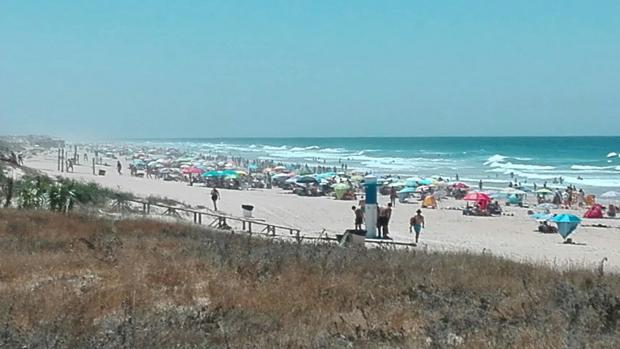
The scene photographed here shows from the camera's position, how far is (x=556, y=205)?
131ft

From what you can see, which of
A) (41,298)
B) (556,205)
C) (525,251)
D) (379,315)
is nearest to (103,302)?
(41,298)

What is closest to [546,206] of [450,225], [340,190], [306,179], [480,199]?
[480,199]

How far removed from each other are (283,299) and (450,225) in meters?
25.7

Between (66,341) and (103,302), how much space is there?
134 centimetres

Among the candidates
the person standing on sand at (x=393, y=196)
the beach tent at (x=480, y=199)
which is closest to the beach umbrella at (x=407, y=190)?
the person standing on sand at (x=393, y=196)

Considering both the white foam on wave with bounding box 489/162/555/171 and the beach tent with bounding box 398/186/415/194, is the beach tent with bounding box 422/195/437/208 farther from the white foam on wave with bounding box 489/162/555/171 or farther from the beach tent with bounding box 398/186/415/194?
the white foam on wave with bounding box 489/162/555/171

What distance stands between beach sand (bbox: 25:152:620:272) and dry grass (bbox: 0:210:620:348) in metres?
11.3

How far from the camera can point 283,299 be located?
614cm

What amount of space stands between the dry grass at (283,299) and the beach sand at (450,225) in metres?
11.3

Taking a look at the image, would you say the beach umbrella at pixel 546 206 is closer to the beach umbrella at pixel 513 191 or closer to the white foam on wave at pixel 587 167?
the beach umbrella at pixel 513 191

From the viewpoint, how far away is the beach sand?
2245cm

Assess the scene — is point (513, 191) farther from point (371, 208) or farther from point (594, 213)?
point (371, 208)

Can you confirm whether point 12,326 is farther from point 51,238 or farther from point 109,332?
point 51,238

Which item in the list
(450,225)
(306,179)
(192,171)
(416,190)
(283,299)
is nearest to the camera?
(283,299)
